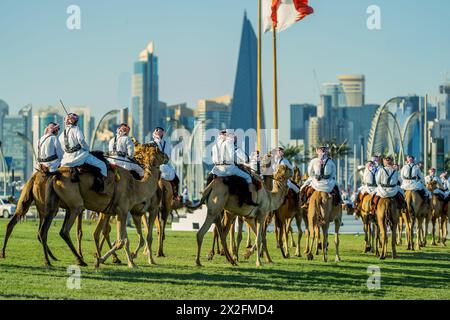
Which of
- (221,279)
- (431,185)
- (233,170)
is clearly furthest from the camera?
(431,185)

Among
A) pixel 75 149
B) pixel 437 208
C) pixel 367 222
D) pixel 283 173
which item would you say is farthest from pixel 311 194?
pixel 437 208

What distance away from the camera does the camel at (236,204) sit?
2648 centimetres

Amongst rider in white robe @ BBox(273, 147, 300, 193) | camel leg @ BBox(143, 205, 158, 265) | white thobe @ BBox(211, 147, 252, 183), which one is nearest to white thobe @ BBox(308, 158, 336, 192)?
rider in white robe @ BBox(273, 147, 300, 193)

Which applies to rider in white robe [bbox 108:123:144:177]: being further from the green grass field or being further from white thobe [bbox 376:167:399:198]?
white thobe [bbox 376:167:399:198]

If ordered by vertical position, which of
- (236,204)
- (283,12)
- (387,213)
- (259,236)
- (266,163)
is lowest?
(259,236)

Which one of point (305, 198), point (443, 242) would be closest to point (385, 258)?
point (305, 198)

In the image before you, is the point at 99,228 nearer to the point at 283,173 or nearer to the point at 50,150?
the point at 50,150

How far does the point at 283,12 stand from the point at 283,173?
16635 millimetres

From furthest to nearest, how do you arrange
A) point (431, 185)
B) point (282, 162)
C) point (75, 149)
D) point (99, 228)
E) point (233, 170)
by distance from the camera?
point (431, 185), point (282, 162), point (233, 170), point (99, 228), point (75, 149)

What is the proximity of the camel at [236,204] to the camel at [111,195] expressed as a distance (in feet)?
4.33

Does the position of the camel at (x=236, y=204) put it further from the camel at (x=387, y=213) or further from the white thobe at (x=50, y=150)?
the camel at (x=387, y=213)

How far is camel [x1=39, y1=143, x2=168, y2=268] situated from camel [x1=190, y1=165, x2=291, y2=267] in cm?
132

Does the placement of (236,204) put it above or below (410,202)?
above

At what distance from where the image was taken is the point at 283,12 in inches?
1761
